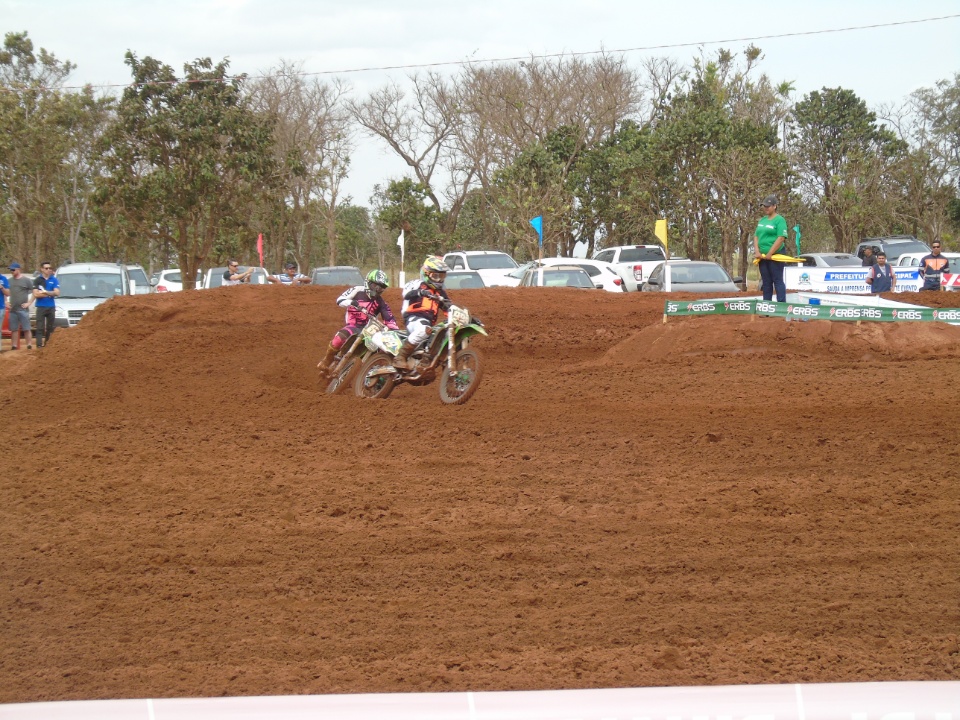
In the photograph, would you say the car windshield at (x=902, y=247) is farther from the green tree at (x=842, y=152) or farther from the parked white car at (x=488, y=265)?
the parked white car at (x=488, y=265)

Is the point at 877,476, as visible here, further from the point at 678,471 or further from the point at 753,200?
the point at 753,200

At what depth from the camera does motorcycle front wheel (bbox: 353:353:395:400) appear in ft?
39.8

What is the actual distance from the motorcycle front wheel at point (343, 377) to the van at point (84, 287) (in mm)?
12366

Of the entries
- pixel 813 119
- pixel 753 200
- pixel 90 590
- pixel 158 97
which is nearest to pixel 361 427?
pixel 90 590

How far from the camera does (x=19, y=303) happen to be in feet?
64.8

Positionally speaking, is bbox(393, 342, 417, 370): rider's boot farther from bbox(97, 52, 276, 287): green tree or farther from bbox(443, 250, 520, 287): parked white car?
bbox(97, 52, 276, 287): green tree

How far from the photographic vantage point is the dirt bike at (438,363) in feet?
36.9

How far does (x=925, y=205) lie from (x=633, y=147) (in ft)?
48.0

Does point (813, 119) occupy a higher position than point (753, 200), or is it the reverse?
point (813, 119)

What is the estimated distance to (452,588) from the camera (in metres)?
5.85

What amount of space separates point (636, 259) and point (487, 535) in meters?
27.7

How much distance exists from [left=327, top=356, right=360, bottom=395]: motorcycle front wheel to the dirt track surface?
2.38 feet

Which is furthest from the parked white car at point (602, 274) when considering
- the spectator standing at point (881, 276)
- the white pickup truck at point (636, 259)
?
the spectator standing at point (881, 276)

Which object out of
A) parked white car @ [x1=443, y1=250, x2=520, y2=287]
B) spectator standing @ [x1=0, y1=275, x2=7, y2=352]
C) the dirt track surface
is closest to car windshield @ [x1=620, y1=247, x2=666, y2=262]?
parked white car @ [x1=443, y1=250, x2=520, y2=287]
